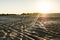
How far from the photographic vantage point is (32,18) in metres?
1.32

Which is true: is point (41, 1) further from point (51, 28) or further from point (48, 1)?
point (51, 28)

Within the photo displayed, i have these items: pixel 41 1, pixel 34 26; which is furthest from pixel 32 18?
pixel 41 1

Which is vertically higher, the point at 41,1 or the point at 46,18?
the point at 41,1

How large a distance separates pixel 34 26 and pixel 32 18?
102mm

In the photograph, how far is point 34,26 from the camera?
1253 millimetres

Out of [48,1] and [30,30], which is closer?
[30,30]

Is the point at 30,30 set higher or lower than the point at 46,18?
lower

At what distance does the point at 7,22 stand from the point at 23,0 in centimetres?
29

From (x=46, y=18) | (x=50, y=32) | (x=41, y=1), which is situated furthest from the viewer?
(x=41, y=1)

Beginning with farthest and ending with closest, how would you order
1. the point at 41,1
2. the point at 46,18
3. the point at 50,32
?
the point at 41,1
the point at 46,18
the point at 50,32

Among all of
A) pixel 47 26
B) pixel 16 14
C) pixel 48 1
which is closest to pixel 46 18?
pixel 47 26

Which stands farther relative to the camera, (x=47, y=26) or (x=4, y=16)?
(x=4, y=16)

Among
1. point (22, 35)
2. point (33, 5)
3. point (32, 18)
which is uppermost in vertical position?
point (33, 5)

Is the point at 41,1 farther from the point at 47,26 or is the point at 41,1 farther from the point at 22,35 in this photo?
the point at 22,35
